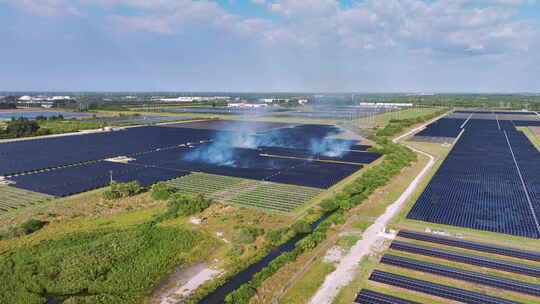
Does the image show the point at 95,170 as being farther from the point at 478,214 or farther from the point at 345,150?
the point at 478,214

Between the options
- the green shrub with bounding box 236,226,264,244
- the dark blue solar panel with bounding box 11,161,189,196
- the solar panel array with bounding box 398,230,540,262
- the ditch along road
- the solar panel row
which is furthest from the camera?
the solar panel row

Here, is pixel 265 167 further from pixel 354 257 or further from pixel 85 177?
pixel 354 257

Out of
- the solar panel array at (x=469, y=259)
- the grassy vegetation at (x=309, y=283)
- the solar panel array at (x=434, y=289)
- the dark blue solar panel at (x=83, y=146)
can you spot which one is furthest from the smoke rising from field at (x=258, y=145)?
the solar panel array at (x=434, y=289)

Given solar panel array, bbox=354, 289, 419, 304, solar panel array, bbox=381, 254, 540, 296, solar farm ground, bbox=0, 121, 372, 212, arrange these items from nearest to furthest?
solar panel array, bbox=354, 289, 419, 304, solar panel array, bbox=381, 254, 540, 296, solar farm ground, bbox=0, 121, 372, 212

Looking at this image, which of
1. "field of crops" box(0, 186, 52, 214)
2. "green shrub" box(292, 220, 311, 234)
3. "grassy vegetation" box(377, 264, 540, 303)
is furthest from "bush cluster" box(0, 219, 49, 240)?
"grassy vegetation" box(377, 264, 540, 303)

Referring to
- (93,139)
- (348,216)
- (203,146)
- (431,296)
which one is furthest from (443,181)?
(93,139)

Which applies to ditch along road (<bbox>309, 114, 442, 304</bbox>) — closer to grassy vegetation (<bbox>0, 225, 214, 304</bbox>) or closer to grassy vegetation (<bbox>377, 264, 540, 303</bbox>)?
grassy vegetation (<bbox>377, 264, 540, 303</bbox>)

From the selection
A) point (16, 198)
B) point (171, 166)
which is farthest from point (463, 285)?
point (16, 198)
